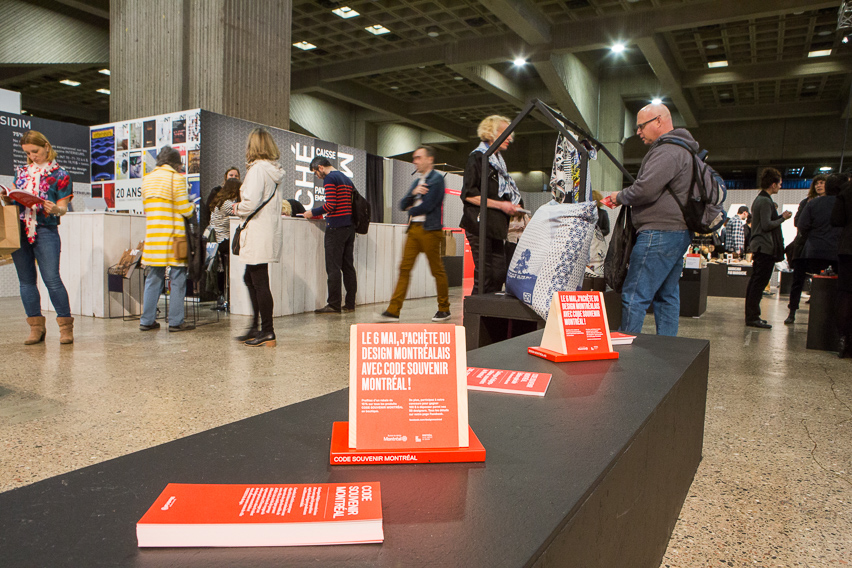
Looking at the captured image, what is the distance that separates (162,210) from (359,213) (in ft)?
6.58

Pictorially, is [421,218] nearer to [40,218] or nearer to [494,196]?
[494,196]

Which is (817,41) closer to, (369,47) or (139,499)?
(369,47)

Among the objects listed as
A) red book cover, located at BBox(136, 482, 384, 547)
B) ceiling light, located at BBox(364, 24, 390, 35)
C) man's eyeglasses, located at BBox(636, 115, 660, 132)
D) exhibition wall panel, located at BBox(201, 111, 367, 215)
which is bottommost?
red book cover, located at BBox(136, 482, 384, 547)

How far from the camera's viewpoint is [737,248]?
29.9 feet

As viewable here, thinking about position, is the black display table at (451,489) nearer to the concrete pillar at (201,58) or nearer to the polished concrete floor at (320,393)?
the polished concrete floor at (320,393)

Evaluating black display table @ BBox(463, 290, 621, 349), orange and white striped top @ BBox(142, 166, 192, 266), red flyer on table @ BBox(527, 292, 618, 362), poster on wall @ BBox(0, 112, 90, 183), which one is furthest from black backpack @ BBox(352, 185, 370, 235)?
red flyer on table @ BBox(527, 292, 618, 362)

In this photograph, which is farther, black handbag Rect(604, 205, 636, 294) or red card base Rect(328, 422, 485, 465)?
black handbag Rect(604, 205, 636, 294)

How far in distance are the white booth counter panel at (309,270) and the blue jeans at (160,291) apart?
1.80 ft

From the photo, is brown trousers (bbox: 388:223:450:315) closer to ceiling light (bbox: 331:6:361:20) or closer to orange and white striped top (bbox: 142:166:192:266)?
orange and white striped top (bbox: 142:166:192:266)

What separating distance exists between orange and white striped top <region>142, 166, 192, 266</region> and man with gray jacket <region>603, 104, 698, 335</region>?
297cm

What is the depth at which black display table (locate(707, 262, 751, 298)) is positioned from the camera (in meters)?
8.63

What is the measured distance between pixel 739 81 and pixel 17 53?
13920 mm

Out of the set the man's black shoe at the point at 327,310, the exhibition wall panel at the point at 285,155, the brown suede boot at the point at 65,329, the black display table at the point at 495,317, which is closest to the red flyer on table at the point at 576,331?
the black display table at the point at 495,317

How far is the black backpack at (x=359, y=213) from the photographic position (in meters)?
5.59
